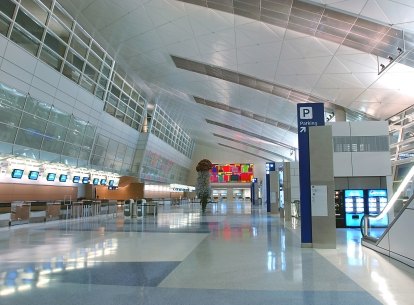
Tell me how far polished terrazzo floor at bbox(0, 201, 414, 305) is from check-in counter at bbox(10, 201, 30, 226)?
7314 mm

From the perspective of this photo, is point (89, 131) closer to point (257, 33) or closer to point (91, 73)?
point (91, 73)

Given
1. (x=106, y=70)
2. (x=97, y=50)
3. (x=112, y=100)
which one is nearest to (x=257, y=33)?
(x=97, y=50)

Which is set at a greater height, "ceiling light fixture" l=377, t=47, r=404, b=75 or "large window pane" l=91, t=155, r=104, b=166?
"ceiling light fixture" l=377, t=47, r=404, b=75

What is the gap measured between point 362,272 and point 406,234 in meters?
1.61

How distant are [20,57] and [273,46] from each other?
1199cm

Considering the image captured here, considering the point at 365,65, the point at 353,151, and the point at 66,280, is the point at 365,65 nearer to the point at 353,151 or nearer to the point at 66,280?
the point at 353,151

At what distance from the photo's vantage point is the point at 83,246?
9492 millimetres

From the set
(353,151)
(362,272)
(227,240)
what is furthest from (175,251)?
(353,151)

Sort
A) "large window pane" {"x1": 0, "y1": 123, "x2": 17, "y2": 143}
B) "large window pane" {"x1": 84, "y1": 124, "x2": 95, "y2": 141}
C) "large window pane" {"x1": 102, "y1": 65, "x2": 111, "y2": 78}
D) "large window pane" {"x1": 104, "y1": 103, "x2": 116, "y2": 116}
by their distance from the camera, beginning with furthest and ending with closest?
"large window pane" {"x1": 104, "y1": 103, "x2": 116, "y2": 116}
"large window pane" {"x1": 102, "y1": 65, "x2": 111, "y2": 78}
"large window pane" {"x1": 84, "y1": 124, "x2": 95, "y2": 141}
"large window pane" {"x1": 0, "y1": 123, "x2": 17, "y2": 143}

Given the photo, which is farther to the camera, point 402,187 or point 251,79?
point 251,79

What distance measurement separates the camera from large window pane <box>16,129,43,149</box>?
63.6 feet

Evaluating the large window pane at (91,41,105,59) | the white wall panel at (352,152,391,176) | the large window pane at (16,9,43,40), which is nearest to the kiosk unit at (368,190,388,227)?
the white wall panel at (352,152,391,176)

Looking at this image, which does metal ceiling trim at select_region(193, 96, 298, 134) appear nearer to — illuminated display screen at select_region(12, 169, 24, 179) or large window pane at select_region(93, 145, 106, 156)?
large window pane at select_region(93, 145, 106, 156)

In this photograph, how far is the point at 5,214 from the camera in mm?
15273
